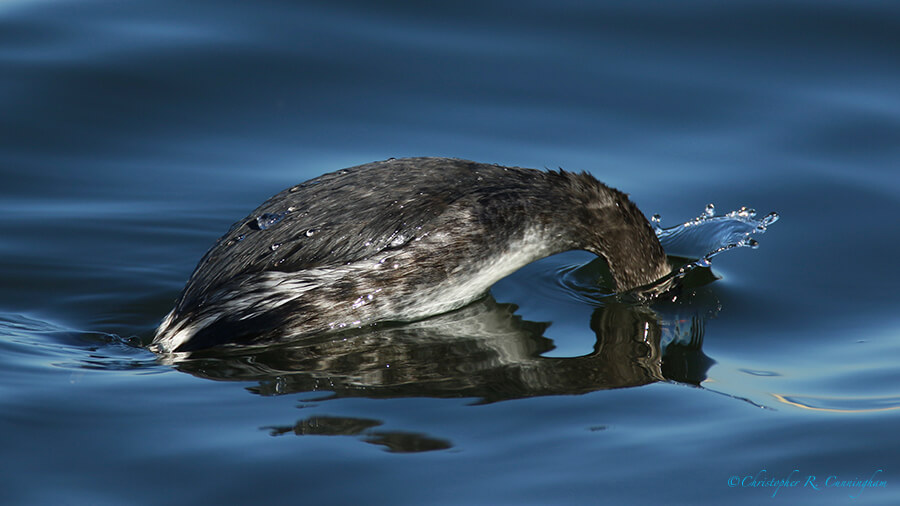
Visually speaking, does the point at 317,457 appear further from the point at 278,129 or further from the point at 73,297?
the point at 278,129

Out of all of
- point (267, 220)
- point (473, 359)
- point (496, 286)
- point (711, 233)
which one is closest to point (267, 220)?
point (267, 220)

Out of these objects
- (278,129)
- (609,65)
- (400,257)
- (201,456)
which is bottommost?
(201,456)

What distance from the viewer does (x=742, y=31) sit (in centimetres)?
966

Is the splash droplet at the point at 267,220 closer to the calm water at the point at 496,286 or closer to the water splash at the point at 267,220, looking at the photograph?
the water splash at the point at 267,220

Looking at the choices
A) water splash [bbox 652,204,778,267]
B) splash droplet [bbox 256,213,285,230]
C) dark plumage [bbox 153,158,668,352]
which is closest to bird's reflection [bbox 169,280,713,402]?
dark plumage [bbox 153,158,668,352]

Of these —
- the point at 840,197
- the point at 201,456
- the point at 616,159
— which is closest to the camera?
the point at 201,456

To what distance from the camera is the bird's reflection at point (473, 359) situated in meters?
5.20

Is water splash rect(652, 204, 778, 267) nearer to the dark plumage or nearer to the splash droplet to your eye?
the dark plumage

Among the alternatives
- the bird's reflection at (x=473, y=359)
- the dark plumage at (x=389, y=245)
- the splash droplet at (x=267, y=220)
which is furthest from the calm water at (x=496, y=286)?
the splash droplet at (x=267, y=220)

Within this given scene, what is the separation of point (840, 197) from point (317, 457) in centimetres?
473

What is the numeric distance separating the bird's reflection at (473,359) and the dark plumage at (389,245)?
150mm

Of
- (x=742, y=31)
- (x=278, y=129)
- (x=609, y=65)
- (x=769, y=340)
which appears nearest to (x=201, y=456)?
(x=769, y=340)

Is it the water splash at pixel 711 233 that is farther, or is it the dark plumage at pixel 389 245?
the water splash at pixel 711 233

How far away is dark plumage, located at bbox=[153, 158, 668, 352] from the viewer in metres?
5.71
